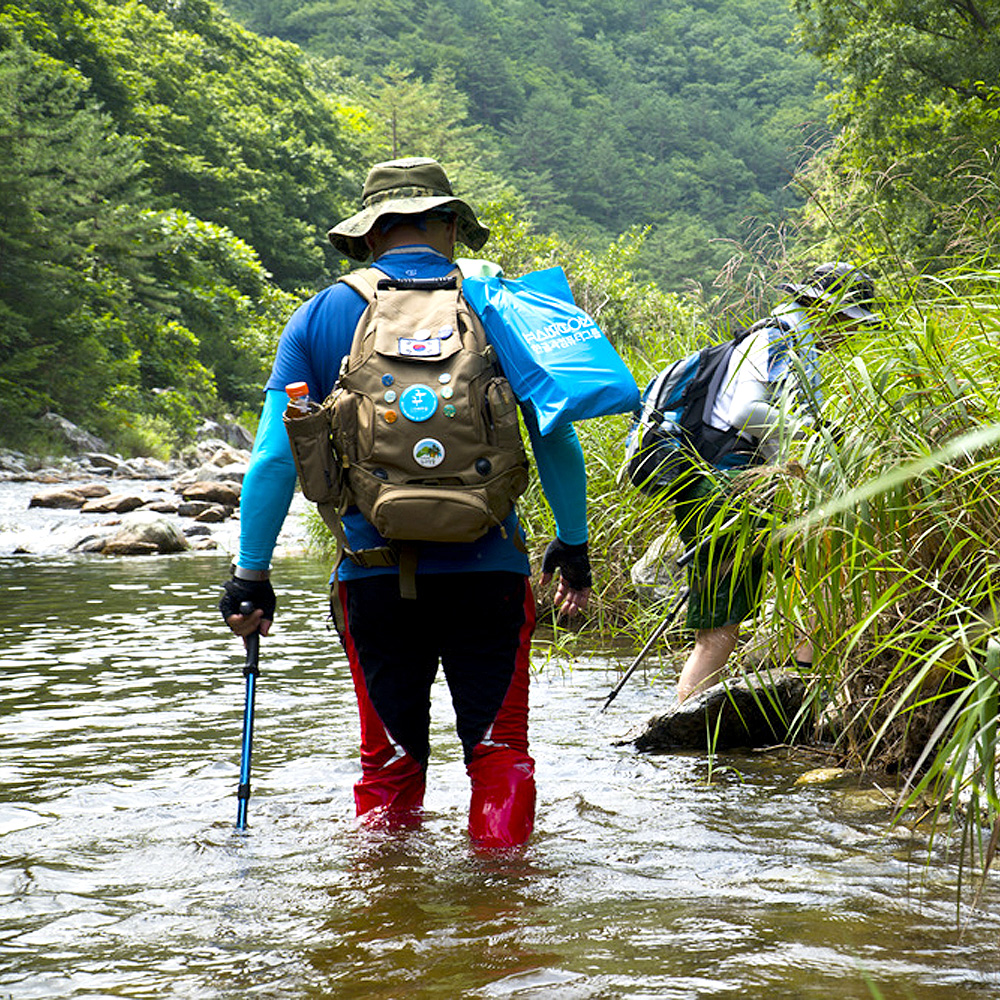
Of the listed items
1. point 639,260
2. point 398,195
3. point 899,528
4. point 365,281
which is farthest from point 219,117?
point 899,528

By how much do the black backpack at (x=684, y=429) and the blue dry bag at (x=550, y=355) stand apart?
3.51 ft

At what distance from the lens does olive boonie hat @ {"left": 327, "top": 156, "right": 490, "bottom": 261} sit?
3150 mm

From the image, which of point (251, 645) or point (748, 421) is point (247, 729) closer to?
point (251, 645)

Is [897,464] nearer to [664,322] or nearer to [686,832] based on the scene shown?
[686,832]

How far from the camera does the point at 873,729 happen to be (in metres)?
3.74

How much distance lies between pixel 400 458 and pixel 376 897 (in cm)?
112

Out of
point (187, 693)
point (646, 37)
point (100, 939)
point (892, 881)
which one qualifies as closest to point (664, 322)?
point (187, 693)

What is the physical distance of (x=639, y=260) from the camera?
39469mm

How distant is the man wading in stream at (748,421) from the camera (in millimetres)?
3652

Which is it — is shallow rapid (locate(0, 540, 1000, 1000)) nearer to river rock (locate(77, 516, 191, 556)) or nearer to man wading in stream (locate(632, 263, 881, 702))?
man wading in stream (locate(632, 263, 881, 702))

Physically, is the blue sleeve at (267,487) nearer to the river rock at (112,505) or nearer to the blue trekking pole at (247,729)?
the blue trekking pole at (247,729)

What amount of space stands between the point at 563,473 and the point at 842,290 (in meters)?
1.20

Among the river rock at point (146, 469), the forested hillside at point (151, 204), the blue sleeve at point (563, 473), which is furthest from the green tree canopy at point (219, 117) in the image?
the blue sleeve at point (563, 473)

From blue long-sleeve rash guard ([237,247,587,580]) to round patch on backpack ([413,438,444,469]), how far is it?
0.27 meters
